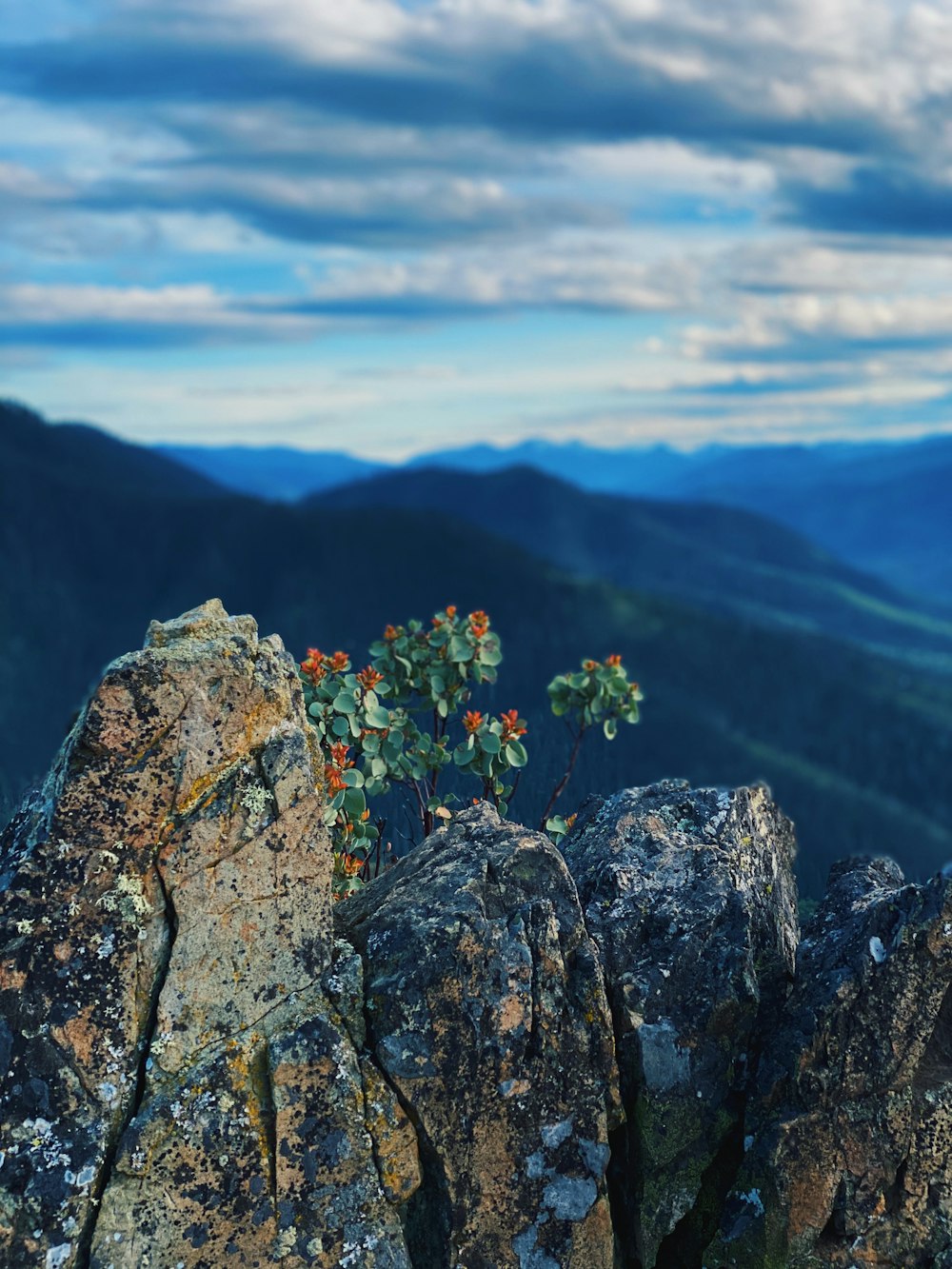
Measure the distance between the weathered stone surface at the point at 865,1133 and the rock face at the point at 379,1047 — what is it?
0.08 feet

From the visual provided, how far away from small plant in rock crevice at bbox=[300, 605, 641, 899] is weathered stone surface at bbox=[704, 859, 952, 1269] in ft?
16.9

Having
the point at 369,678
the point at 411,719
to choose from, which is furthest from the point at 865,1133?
the point at 411,719

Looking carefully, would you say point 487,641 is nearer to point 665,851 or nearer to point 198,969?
point 665,851

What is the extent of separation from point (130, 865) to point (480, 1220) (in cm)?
429

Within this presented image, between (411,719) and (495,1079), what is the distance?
6.35 metres

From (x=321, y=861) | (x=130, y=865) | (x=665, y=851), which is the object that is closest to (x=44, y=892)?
(x=130, y=865)

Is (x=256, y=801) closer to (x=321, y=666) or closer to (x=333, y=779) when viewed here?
(x=333, y=779)

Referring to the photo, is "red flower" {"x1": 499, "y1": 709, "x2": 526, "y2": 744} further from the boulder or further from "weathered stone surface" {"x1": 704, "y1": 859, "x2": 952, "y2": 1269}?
"weathered stone surface" {"x1": 704, "y1": 859, "x2": 952, "y2": 1269}

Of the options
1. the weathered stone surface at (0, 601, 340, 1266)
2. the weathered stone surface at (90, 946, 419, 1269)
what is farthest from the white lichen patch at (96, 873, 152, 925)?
the weathered stone surface at (90, 946, 419, 1269)

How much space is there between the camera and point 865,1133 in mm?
10672

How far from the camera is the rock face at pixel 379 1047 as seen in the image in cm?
998

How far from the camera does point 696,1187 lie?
11188 mm

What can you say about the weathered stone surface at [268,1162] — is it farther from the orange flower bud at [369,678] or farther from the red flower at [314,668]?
the red flower at [314,668]

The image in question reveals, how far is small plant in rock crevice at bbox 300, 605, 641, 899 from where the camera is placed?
14.3 metres
